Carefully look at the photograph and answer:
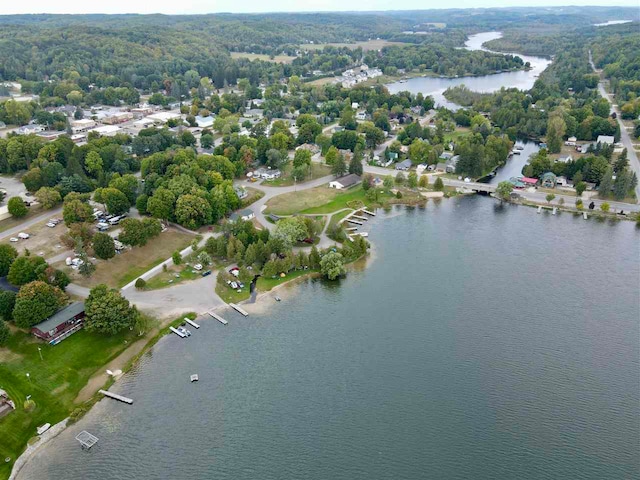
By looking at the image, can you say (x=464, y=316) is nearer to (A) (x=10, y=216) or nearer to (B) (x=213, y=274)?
(B) (x=213, y=274)

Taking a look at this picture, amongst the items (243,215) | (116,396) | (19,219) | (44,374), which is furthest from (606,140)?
(19,219)

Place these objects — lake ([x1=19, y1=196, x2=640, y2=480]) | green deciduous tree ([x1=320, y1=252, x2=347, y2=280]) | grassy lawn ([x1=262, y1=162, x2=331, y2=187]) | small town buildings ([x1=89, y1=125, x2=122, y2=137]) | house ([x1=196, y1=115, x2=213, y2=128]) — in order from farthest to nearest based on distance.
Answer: house ([x1=196, y1=115, x2=213, y2=128]) < small town buildings ([x1=89, y1=125, x2=122, y2=137]) < grassy lawn ([x1=262, y1=162, x2=331, y2=187]) < green deciduous tree ([x1=320, y1=252, x2=347, y2=280]) < lake ([x1=19, y1=196, x2=640, y2=480])

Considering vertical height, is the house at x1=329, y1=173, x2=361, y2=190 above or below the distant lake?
below

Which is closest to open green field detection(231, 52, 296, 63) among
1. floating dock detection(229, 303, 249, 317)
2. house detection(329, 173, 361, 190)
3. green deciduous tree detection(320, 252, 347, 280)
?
house detection(329, 173, 361, 190)

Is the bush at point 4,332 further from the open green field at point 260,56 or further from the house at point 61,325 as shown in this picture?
the open green field at point 260,56

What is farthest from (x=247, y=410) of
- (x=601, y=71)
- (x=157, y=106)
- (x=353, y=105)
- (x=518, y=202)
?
(x=601, y=71)

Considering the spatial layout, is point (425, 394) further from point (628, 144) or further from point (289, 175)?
point (628, 144)

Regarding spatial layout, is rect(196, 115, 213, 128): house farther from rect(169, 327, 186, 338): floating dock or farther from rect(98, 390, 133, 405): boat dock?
rect(98, 390, 133, 405): boat dock
